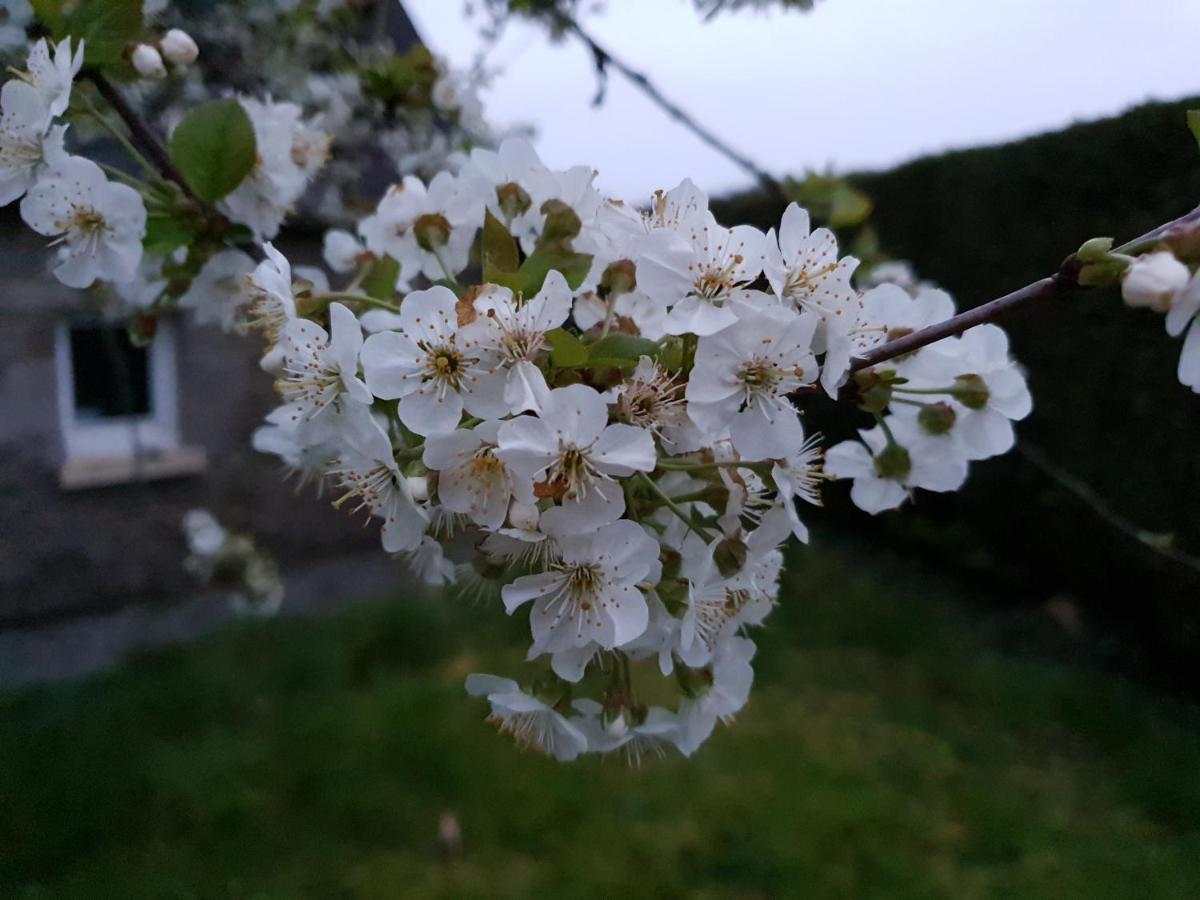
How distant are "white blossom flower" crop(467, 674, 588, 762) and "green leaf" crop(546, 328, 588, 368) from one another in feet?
1.18

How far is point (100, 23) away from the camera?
35.4 inches

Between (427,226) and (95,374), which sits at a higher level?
(427,226)

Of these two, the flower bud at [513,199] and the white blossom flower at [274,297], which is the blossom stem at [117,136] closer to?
the white blossom flower at [274,297]

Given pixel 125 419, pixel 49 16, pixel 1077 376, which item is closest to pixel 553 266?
pixel 49 16

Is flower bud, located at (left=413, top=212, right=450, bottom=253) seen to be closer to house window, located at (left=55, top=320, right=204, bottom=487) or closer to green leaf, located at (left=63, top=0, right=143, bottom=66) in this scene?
green leaf, located at (left=63, top=0, right=143, bottom=66)

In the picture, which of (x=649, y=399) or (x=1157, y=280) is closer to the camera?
(x=1157, y=280)

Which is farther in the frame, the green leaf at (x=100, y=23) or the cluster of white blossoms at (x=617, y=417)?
the green leaf at (x=100, y=23)

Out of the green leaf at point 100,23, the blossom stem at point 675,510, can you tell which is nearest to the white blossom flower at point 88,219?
the green leaf at point 100,23

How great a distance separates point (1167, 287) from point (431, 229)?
0.70 m

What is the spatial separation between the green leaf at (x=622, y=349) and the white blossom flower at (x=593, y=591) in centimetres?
13

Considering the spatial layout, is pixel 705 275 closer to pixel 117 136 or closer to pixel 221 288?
pixel 117 136

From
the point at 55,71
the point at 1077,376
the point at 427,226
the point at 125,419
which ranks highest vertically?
the point at 55,71

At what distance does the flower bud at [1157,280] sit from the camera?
591mm

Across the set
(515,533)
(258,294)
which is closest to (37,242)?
(258,294)
